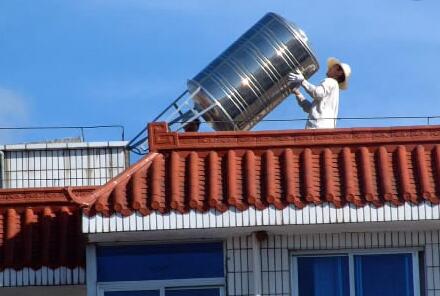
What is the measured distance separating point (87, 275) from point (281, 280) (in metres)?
2.27

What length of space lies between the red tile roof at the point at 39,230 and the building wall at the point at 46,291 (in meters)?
0.55

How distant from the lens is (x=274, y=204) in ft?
56.4

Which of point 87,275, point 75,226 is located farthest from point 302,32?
point 87,275

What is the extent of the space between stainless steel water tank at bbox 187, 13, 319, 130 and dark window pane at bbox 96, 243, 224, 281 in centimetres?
375

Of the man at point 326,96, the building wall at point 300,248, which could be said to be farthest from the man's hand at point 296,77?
the building wall at point 300,248

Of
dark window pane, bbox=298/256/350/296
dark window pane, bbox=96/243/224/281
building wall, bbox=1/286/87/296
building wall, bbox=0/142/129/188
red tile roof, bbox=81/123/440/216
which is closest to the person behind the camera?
red tile roof, bbox=81/123/440/216

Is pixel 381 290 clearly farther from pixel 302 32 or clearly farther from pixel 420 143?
pixel 302 32

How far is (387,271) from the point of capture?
1780 centimetres

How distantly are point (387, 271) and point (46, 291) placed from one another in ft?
16.3

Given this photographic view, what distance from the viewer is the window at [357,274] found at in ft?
58.1

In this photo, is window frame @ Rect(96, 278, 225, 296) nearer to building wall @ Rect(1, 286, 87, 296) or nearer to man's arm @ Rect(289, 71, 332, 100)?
building wall @ Rect(1, 286, 87, 296)

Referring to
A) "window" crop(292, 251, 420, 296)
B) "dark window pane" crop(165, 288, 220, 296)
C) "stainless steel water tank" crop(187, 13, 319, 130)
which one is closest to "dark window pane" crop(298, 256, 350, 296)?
"window" crop(292, 251, 420, 296)

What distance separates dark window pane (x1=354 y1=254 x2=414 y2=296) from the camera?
58.2 ft

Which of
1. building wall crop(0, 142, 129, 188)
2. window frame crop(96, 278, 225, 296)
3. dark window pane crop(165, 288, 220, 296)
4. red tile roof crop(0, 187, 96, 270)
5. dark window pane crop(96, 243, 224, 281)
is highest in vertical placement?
building wall crop(0, 142, 129, 188)
